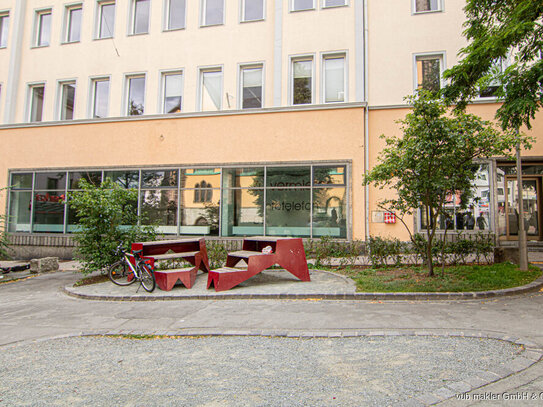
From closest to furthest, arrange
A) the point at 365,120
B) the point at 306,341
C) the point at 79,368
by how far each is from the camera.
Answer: the point at 79,368, the point at 306,341, the point at 365,120

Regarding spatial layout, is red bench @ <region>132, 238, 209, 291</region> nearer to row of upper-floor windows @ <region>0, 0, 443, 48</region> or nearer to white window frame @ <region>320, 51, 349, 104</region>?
white window frame @ <region>320, 51, 349, 104</region>

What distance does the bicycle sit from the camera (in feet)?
25.7

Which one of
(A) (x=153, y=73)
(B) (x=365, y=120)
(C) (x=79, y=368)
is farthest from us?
(A) (x=153, y=73)

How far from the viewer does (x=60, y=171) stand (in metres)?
15.7

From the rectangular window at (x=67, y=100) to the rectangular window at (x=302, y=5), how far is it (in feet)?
33.6

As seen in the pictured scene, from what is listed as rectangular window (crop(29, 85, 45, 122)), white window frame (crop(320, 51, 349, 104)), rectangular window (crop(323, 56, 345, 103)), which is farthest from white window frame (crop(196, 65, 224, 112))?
rectangular window (crop(29, 85, 45, 122))

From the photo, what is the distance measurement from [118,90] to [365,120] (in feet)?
33.8

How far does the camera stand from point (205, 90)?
15047mm

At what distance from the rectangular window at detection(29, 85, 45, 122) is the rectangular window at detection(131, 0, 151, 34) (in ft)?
Answer: 16.8

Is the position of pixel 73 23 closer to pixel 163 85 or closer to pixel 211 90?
pixel 163 85

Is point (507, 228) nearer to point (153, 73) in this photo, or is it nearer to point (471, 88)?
point (471, 88)

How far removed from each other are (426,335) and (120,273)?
284 inches

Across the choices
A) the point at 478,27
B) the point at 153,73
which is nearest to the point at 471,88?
the point at 478,27

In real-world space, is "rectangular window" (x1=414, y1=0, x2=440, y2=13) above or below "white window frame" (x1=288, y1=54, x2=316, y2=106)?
above
